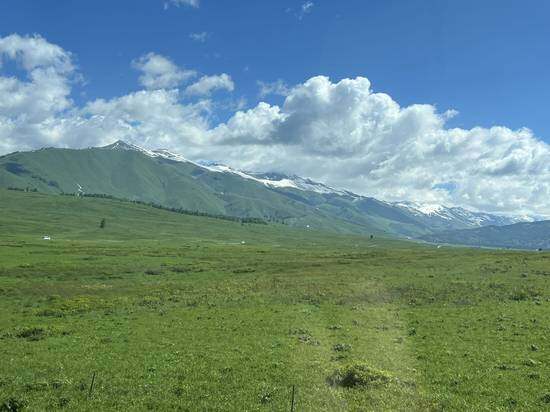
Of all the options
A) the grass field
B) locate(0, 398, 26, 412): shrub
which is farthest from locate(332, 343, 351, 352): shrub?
locate(0, 398, 26, 412): shrub

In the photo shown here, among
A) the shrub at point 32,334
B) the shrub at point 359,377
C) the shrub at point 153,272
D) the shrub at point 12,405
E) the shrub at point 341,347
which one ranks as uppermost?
the shrub at point 359,377

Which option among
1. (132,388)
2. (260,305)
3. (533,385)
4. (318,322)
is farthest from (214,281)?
(533,385)

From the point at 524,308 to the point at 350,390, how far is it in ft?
102

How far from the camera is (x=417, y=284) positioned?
65375mm

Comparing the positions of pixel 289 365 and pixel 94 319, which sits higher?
pixel 289 365

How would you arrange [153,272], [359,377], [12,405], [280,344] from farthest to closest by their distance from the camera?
1. [153,272]
2. [280,344]
3. [359,377]
4. [12,405]

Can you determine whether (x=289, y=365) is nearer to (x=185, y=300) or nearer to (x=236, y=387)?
(x=236, y=387)

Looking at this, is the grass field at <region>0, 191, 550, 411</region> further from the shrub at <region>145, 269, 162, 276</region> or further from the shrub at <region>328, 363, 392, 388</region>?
the shrub at <region>145, 269, 162, 276</region>

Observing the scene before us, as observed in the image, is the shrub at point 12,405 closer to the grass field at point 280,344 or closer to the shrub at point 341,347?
the grass field at point 280,344

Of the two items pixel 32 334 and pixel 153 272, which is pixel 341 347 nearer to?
pixel 32 334

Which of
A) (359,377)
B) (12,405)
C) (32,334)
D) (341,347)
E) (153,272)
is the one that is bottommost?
(153,272)

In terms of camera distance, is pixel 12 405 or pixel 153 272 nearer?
pixel 12 405

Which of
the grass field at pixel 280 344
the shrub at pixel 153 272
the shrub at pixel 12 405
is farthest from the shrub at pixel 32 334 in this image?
the shrub at pixel 153 272

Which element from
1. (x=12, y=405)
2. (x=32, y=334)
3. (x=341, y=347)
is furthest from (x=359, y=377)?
(x=32, y=334)
